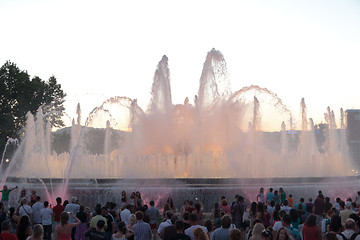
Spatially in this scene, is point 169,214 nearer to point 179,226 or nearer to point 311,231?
point 179,226

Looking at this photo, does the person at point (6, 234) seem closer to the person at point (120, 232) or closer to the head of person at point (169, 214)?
the person at point (120, 232)

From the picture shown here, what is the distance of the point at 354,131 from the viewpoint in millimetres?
105750

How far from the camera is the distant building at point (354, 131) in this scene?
104 meters

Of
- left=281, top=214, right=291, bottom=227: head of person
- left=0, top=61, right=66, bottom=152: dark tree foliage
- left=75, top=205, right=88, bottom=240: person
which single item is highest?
left=0, top=61, right=66, bottom=152: dark tree foliage

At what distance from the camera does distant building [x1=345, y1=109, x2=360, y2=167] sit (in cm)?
10450

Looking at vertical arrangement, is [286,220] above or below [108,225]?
above

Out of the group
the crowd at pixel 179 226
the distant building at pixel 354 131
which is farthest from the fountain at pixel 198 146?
the distant building at pixel 354 131

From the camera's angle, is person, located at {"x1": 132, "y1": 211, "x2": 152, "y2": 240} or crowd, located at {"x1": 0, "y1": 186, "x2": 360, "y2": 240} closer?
crowd, located at {"x1": 0, "y1": 186, "x2": 360, "y2": 240}

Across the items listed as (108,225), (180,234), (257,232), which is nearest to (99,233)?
(108,225)

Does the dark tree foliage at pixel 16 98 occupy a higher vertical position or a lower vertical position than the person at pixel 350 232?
higher

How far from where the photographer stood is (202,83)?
31859mm

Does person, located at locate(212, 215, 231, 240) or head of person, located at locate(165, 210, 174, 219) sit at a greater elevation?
head of person, located at locate(165, 210, 174, 219)

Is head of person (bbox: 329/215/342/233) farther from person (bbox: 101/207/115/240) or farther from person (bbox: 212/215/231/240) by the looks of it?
person (bbox: 101/207/115/240)

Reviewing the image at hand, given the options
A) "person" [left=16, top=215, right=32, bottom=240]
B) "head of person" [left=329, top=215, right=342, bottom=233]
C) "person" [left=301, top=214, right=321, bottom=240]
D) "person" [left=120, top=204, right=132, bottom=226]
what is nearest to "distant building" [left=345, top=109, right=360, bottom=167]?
"person" [left=120, top=204, right=132, bottom=226]
